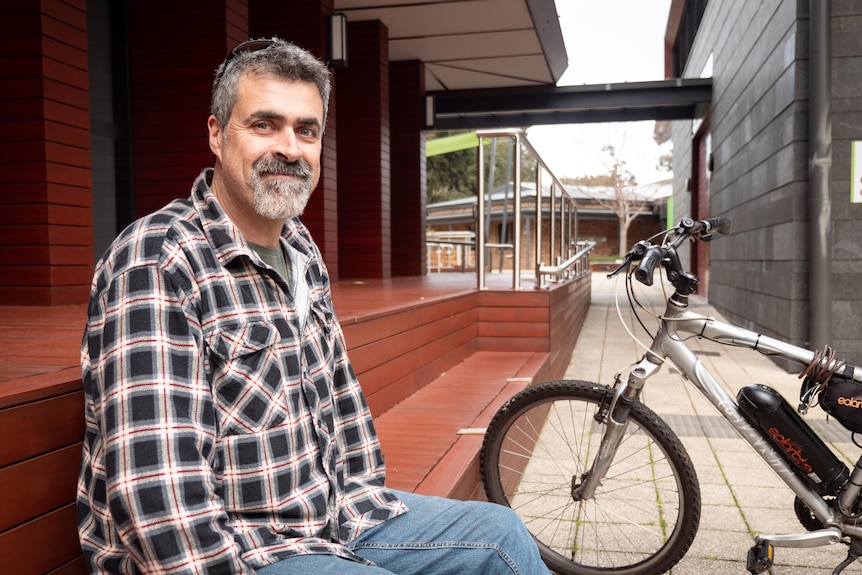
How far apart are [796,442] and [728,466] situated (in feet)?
5.66

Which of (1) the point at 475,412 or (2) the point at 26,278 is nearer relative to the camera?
(1) the point at 475,412

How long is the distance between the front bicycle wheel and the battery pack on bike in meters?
0.27

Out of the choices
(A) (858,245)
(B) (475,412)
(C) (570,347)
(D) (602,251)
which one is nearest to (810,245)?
(A) (858,245)

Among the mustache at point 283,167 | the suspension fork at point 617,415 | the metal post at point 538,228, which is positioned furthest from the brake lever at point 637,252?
the metal post at point 538,228

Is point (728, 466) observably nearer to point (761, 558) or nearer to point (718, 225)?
point (761, 558)

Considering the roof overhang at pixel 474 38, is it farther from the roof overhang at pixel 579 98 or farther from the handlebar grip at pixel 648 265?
the handlebar grip at pixel 648 265

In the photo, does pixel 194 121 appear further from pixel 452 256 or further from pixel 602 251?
pixel 602 251

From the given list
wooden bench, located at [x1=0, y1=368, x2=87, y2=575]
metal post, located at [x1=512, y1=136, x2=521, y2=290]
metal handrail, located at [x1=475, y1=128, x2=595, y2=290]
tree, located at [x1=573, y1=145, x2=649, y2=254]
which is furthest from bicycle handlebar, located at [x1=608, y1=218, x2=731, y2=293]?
tree, located at [x1=573, y1=145, x2=649, y2=254]

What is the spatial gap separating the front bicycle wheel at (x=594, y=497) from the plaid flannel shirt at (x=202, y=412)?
3.94 feet

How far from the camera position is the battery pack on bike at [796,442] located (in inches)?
91.2

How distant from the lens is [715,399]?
2451 millimetres

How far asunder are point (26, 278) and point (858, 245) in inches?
244

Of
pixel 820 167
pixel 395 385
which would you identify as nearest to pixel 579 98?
pixel 820 167

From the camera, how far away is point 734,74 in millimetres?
10445
